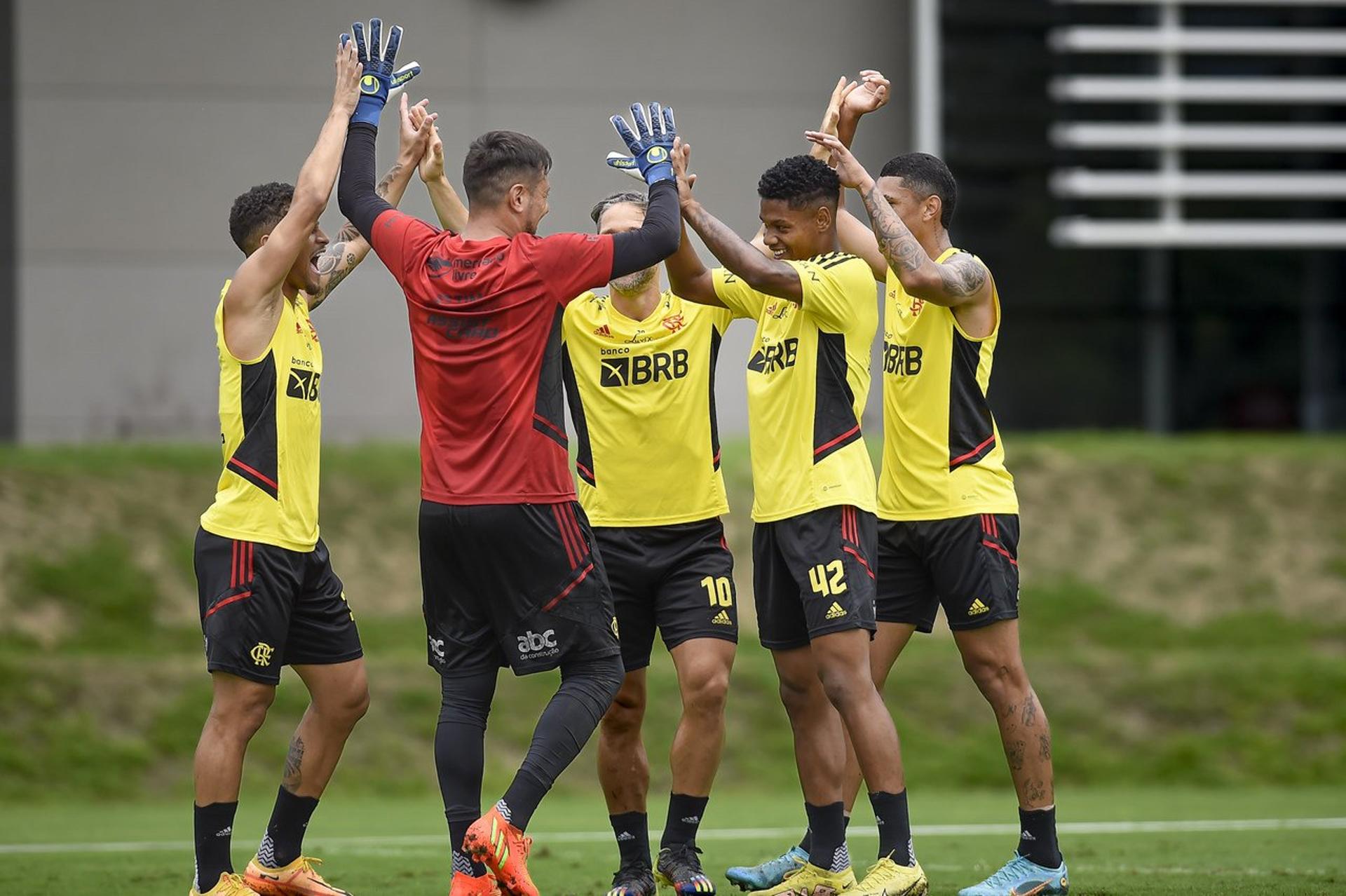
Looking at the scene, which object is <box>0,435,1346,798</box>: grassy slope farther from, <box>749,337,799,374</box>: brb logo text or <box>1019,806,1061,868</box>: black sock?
<box>749,337,799,374</box>: brb logo text

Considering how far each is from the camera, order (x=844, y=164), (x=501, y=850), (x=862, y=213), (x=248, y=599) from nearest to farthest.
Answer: (x=501, y=850) → (x=248, y=599) → (x=844, y=164) → (x=862, y=213)

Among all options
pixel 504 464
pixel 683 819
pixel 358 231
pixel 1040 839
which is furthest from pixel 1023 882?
pixel 358 231

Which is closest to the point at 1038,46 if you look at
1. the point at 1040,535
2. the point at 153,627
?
the point at 1040,535

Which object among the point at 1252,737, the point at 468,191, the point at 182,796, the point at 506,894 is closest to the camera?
the point at 506,894

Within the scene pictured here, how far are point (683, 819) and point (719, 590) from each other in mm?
941

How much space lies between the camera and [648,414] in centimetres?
695

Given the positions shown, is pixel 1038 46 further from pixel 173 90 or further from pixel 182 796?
pixel 182 796

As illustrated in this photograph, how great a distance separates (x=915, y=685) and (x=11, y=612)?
23.8 ft

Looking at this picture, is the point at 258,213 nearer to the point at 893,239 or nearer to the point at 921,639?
the point at 893,239

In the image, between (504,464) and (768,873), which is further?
(768,873)

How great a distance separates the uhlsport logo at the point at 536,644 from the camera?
19.2ft

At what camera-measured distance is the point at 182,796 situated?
12195 mm

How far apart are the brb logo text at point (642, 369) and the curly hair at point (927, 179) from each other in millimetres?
1188

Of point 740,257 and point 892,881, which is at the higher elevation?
point 740,257
